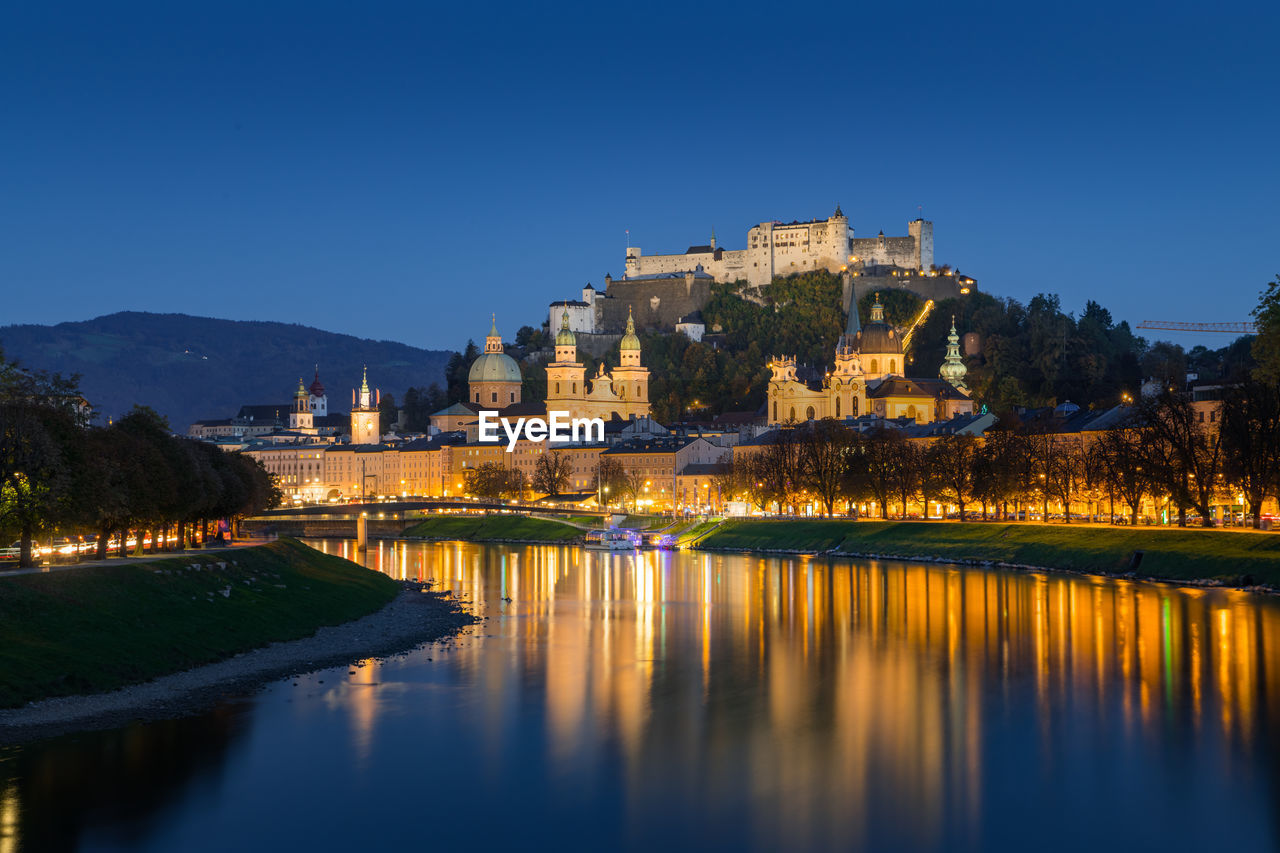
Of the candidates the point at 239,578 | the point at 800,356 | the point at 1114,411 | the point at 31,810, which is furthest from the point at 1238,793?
the point at 800,356

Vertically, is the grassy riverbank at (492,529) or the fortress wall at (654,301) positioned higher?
the fortress wall at (654,301)

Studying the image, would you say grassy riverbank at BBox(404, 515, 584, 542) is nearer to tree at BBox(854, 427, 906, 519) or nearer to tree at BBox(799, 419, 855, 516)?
tree at BBox(799, 419, 855, 516)

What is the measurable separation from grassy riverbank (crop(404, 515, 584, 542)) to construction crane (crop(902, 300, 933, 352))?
188 ft

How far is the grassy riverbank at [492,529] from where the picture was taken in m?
105

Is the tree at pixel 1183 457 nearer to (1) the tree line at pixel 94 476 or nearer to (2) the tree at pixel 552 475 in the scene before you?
(1) the tree line at pixel 94 476

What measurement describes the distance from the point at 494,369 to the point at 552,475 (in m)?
39.4

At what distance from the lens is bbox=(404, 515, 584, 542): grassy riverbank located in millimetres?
105375

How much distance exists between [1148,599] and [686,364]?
11713 cm

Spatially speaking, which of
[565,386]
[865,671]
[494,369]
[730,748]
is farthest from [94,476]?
[494,369]

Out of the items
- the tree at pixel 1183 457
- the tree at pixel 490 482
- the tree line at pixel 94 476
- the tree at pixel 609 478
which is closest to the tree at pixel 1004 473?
the tree at pixel 1183 457

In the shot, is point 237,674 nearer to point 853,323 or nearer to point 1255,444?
point 1255,444

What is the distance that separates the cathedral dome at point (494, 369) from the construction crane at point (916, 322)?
156 ft

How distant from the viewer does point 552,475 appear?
137500mm

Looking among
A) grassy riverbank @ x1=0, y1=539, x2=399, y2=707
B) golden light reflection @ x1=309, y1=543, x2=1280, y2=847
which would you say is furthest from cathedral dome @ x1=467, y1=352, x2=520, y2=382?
grassy riverbank @ x1=0, y1=539, x2=399, y2=707
